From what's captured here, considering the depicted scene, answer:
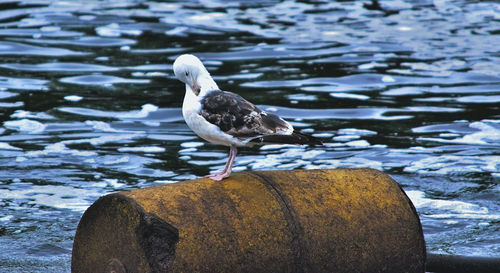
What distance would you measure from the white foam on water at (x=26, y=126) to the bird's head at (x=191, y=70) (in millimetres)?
6169

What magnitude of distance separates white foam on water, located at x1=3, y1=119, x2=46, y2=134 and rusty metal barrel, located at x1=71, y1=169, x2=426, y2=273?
20.8 ft

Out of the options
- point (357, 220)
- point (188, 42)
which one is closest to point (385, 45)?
point (188, 42)

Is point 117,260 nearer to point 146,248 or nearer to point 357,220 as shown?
point 146,248

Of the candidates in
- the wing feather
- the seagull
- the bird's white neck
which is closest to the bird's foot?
the seagull

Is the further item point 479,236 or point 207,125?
point 479,236

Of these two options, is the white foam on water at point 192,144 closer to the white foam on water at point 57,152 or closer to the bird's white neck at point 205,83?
the white foam on water at point 57,152

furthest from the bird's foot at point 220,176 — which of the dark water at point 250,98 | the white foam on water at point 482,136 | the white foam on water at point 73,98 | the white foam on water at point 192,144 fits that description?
the white foam on water at point 73,98

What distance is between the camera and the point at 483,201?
8.70 meters

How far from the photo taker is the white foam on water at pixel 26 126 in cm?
1152

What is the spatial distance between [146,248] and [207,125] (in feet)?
2.95

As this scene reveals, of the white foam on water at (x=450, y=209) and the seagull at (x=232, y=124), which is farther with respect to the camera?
the white foam on water at (x=450, y=209)

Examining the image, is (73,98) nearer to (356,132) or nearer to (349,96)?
(349,96)

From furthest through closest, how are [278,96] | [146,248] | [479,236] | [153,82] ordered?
[153,82], [278,96], [479,236], [146,248]

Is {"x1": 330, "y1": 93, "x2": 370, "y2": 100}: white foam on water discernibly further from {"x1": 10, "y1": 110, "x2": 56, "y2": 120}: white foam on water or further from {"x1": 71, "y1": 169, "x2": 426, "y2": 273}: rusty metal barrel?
{"x1": 71, "y1": 169, "x2": 426, "y2": 273}: rusty metal barrel
